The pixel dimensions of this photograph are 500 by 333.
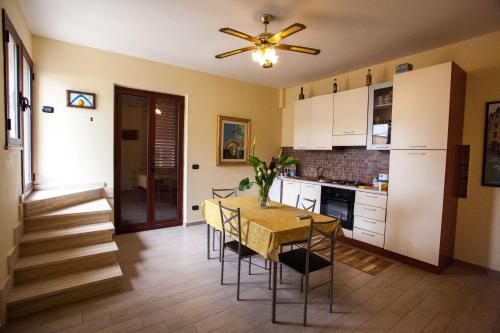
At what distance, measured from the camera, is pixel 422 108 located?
9.73ft

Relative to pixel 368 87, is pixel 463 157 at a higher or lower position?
lower

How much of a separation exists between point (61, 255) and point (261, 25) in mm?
3121

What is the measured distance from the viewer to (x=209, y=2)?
7.74 feet

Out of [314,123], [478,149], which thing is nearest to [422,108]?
[478,149]

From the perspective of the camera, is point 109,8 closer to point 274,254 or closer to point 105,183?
point 105,183

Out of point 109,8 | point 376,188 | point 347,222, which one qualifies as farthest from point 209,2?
point 347,222

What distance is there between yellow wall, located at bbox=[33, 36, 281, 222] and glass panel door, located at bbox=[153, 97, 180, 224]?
0.21 meters

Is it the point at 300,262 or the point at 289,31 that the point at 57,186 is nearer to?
the point at 300,262

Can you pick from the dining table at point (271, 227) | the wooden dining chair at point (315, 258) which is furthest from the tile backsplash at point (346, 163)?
the wooden dining chair at point (315, 258)

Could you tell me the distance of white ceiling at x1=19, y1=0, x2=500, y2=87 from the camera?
238cm

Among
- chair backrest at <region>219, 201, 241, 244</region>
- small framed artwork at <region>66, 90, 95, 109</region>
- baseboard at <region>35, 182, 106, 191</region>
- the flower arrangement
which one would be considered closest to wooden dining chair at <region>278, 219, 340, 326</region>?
chair backrest at <region>219, 201, 241, 244</region>

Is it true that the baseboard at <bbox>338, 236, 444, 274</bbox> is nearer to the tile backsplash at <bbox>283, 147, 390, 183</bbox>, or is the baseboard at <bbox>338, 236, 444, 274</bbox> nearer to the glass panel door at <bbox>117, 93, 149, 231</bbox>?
the tile backsplash at <bbox>283, 147, 390, 183</bbox>

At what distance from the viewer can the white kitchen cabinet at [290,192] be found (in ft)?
15.0

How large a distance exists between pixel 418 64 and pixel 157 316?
4233 millimetres
